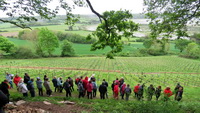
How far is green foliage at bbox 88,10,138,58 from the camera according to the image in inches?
265

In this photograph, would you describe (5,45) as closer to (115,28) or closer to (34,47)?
(34,47)

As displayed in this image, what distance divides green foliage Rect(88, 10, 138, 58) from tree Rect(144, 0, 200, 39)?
1778mm

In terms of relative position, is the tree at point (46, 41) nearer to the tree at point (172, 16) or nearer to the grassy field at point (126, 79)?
the grassy field at point (126, 79)

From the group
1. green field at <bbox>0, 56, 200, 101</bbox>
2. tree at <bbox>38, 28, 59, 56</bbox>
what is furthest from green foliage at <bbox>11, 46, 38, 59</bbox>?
green field at <bbox>0, 56, 200, 101</bbox>

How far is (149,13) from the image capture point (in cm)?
761

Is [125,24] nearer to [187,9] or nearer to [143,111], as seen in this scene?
[187,9]

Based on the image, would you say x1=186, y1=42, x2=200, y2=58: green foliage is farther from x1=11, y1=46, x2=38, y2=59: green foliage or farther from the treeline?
x1=11, y1=46, x2=38, y2=59: green foliage

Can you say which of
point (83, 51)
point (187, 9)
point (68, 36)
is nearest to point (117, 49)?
point (187, 9)

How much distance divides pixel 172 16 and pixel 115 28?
125 inches

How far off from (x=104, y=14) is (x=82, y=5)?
1381 millimetres

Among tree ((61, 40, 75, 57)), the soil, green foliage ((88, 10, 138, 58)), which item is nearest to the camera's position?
the soil

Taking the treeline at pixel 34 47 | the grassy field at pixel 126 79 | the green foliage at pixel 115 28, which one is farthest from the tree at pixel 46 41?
the green foliage at pixel 115 28

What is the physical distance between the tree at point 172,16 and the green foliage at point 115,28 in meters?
1.78

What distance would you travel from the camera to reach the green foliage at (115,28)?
6730mm
